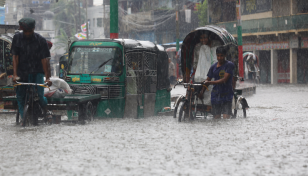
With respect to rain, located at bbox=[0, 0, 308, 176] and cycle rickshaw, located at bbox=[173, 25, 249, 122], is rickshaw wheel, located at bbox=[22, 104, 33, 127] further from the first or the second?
cycle rickshaw, located at bbox=[173, 25, 249, 122]

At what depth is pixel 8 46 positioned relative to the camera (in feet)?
45.6

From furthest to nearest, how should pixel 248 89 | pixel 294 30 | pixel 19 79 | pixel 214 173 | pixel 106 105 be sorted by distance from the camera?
pixel 294 30 < pixel 248 89 < pixel 106 105 < pixel 19 79 < pixel 214 173

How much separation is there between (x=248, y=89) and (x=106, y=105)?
12.7 meters

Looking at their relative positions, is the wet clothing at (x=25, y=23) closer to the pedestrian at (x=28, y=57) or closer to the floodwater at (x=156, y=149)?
the pedestrian at (x=28, y=57)

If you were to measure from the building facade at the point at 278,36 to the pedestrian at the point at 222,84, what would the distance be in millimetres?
25796

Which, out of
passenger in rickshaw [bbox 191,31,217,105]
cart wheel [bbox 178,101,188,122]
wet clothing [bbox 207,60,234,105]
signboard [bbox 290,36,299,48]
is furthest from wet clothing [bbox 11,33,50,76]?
signboard [bbox 290,36,299,48]

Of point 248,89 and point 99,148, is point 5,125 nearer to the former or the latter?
point 99,148

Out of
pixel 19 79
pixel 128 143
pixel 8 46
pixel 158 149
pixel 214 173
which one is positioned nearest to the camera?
pixel 214 173

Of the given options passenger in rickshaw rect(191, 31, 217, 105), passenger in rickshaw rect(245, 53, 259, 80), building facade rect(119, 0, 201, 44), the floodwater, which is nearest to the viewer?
the floodwater

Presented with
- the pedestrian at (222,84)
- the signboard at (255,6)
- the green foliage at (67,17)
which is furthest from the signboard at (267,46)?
the green foliage at (67,17)

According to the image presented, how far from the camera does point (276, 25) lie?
117ft

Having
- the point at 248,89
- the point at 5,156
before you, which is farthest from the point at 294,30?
the point at 5,156

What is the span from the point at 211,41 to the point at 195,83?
4.99 ft

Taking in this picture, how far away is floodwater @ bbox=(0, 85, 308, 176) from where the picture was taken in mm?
5282
